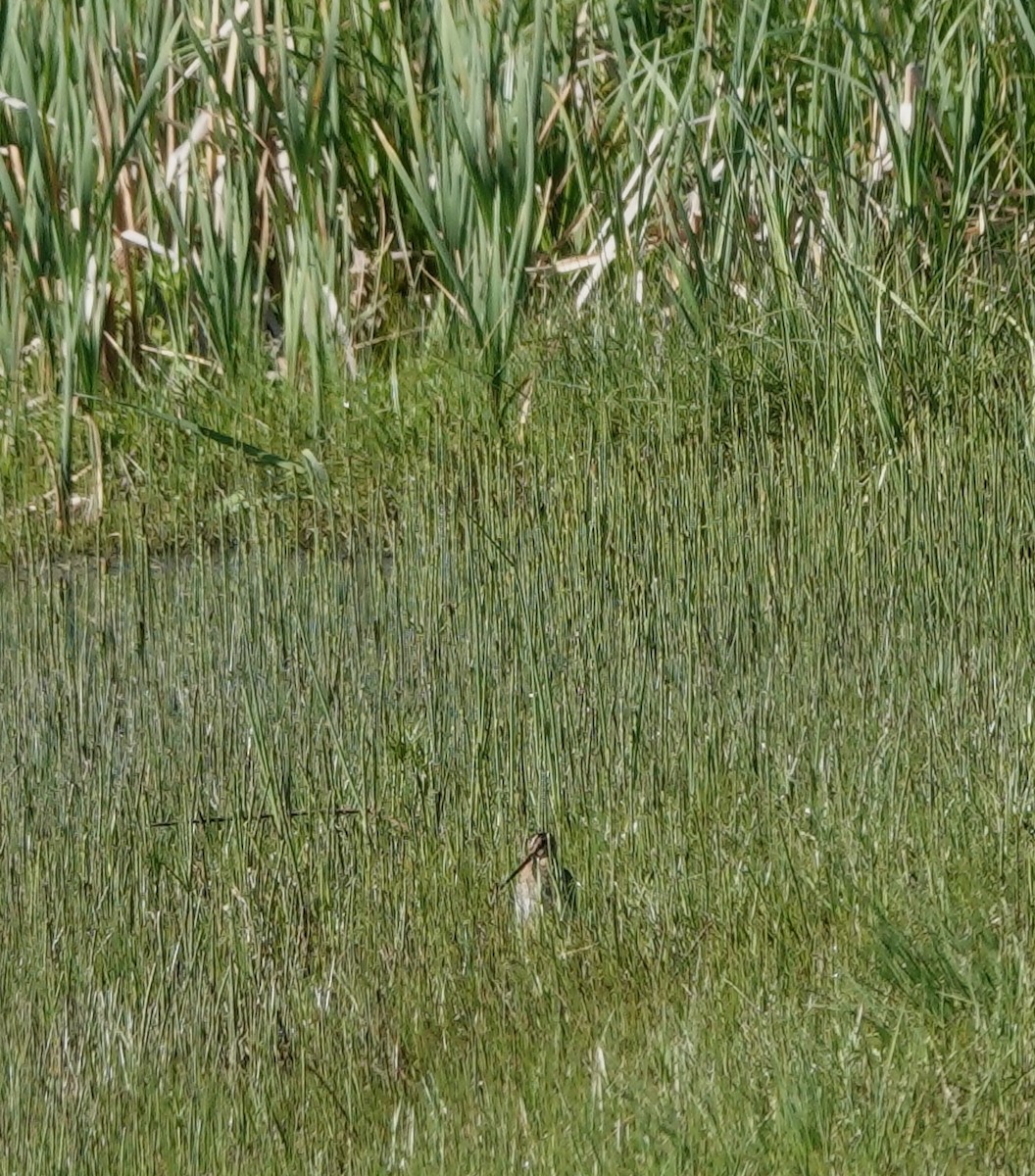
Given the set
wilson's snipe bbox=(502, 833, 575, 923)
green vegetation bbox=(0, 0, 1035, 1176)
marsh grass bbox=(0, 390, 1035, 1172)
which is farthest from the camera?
wilson's snipe bbox=(502, 833, 575, 923)

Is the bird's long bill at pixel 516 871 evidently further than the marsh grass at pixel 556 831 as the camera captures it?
Yes

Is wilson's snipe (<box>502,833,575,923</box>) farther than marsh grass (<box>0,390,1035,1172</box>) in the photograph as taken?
Yes

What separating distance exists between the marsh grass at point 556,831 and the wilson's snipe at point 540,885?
4 centimetres

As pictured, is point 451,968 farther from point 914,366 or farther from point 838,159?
point 838,159

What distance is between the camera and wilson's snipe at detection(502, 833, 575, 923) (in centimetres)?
283

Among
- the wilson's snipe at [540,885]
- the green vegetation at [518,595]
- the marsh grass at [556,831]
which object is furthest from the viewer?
the wilson's snipe at [540,885]

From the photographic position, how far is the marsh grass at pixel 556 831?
2398 millimetres

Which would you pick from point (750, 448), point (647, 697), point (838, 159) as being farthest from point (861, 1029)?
point (838, 159)

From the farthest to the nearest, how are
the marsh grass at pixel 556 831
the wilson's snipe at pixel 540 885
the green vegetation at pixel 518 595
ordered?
1. the wilson's snipe at pixel 540 885
2. the green vegetation at pixel 518 595
3. the marsh grass at pixel 556 831

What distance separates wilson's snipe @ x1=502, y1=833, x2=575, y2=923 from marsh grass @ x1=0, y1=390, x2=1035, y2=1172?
0.04 meters

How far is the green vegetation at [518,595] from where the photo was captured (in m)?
2.56

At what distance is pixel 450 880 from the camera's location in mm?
2945

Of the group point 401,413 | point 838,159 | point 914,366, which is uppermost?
point 838,159

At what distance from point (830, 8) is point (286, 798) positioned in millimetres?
2644
